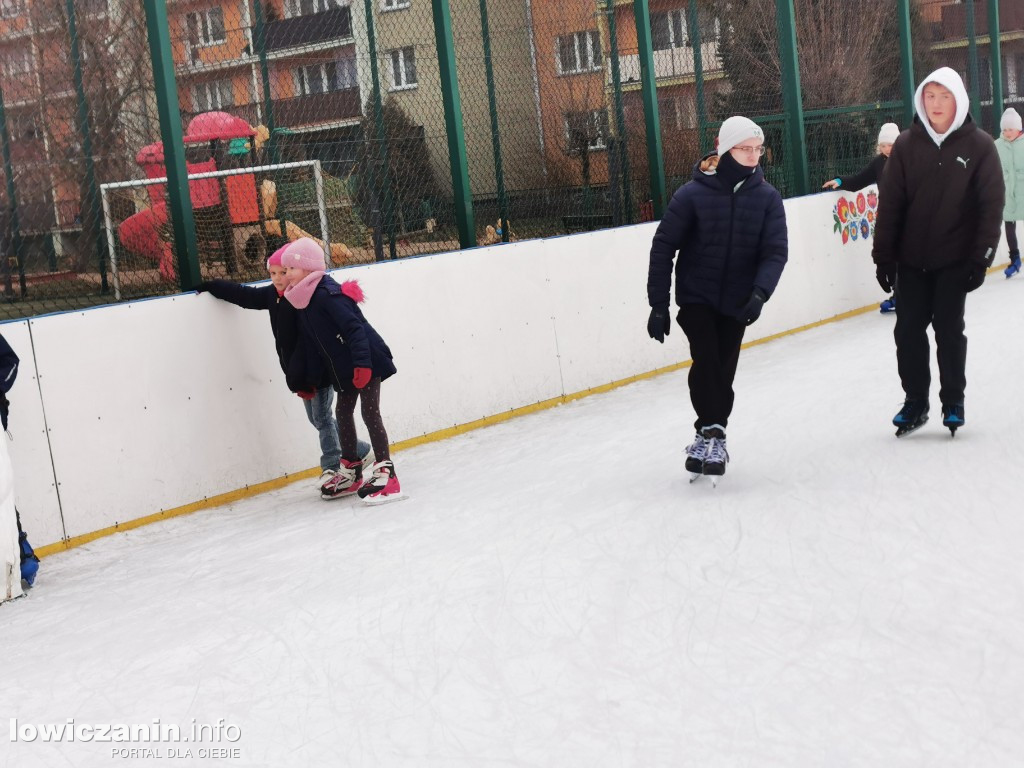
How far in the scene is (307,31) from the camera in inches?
334

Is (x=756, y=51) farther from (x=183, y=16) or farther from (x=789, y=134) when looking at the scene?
(x=183, y=16)

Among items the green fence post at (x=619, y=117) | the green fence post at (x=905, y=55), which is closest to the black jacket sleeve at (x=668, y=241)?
the green fence post at (x=619, y=117)

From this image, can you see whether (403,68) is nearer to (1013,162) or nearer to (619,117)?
(619,117)

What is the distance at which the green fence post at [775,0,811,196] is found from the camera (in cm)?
1164

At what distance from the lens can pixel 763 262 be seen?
562 cm

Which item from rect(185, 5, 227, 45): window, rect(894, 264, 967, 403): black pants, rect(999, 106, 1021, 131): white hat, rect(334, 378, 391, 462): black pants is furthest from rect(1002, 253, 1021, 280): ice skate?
rect(334, 378, 391, 462): black pants

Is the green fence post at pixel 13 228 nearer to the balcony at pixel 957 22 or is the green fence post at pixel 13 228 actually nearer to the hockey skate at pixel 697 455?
the hockey skate at pixel 697 455

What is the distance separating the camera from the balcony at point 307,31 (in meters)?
8.36

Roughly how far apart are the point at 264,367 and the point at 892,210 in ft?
9.89

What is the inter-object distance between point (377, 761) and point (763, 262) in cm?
309

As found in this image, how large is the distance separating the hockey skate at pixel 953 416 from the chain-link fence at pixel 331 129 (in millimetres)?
3224

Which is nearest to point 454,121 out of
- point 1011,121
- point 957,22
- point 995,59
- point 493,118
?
point 493,118

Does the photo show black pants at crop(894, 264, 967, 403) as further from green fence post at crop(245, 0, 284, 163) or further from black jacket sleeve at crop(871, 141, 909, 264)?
green fence post at crop(245, 0, 284, 163)

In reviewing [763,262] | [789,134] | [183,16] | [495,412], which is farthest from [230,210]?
[789,134]
